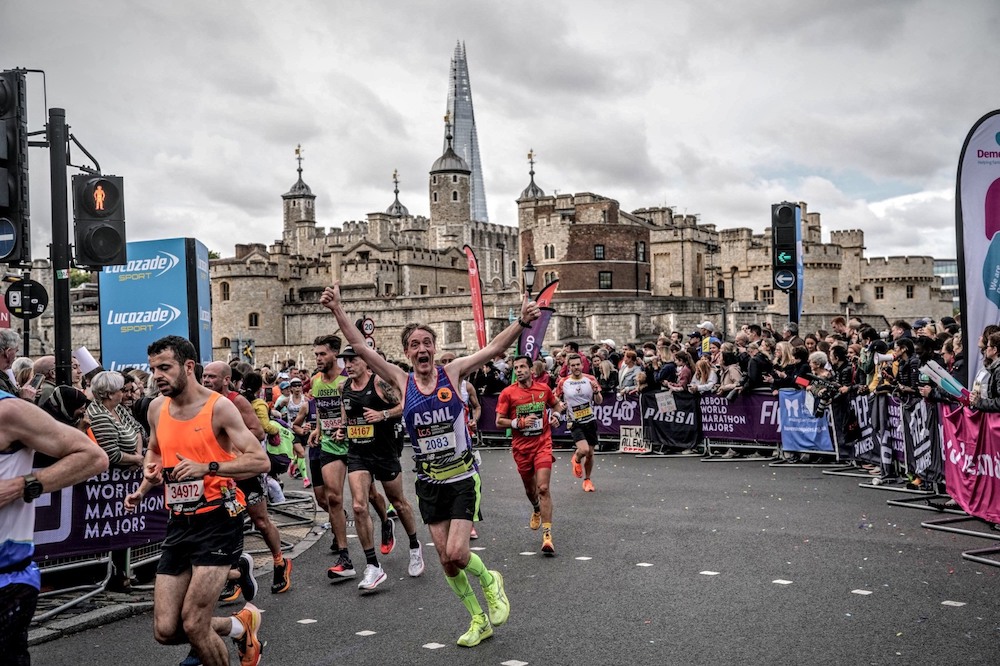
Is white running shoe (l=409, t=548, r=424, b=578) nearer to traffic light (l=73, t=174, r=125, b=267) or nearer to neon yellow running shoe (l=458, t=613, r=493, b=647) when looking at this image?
neon yellow running shoe (l=458, t=613, r=493, b=647)

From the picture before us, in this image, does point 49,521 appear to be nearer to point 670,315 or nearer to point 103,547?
point 103,547

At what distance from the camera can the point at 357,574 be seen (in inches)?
361

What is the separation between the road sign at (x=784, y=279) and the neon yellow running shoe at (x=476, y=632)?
1326 cm

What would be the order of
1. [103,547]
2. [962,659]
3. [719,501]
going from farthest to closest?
[719,501] < [103,547] < [962,659]

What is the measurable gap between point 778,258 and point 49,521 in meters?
13.9

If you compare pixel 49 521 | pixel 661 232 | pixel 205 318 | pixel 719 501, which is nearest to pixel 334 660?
pixel 49 521

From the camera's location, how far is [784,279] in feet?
61.9

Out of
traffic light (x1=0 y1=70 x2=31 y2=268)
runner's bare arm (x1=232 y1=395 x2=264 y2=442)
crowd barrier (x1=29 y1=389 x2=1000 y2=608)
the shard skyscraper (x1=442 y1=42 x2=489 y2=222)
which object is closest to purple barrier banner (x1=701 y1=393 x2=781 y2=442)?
crowd barrier (x1=29 y1=389 x2=1000 y2=608)

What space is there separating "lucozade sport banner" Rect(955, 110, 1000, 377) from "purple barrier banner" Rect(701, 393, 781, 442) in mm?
7058

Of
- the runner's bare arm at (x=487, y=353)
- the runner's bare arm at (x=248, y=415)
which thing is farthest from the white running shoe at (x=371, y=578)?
the runner's bare arm at (x=487, y=353)

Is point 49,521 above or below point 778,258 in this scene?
below

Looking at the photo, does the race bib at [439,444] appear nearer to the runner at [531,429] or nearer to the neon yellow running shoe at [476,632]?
the neon yellow running shoe at [476,632]

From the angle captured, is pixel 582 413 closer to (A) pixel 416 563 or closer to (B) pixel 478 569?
(A) pixel 416 563

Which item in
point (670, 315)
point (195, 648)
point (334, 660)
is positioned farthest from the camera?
point (670, 315)
